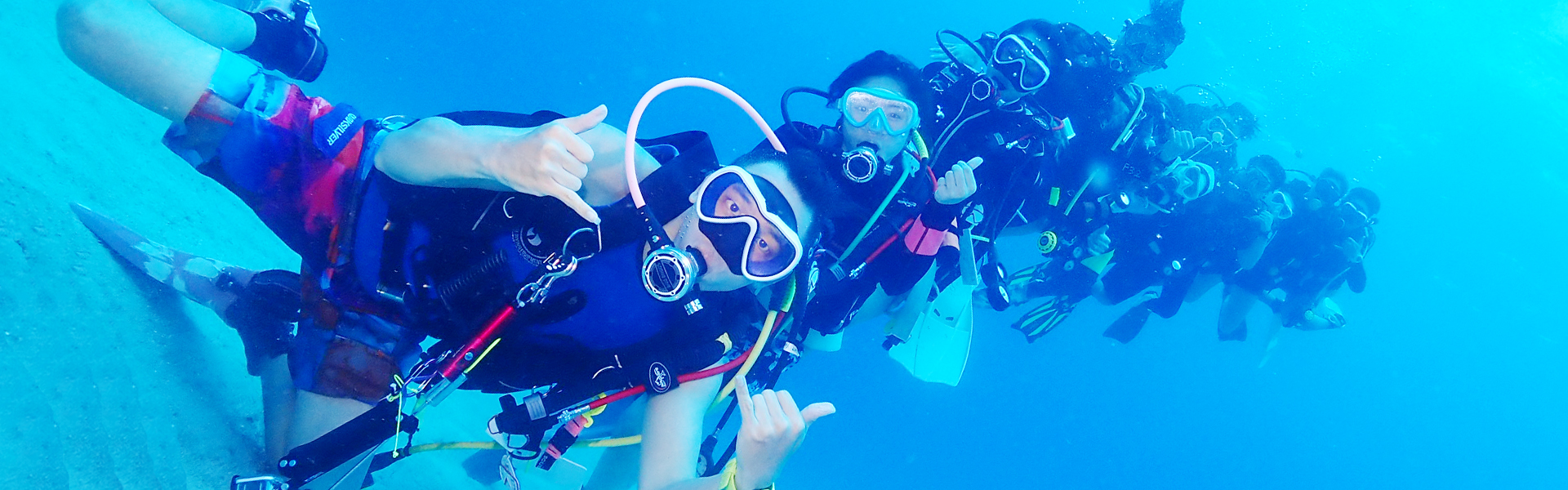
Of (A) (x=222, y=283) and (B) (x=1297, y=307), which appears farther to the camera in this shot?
(B) (x=1297, y=307)

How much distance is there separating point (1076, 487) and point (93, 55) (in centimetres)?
3298

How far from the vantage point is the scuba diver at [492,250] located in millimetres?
1999

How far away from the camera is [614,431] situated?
14.8ft

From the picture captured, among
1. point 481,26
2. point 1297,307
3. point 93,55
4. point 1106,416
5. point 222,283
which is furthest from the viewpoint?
point 1106,416

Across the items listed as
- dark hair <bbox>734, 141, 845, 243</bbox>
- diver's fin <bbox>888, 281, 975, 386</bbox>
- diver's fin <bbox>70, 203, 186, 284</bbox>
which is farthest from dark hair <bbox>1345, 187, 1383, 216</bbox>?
diver's fin <bbox>70, 203, 186, 284</bbox>

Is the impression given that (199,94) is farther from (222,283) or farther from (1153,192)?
(1153,192)

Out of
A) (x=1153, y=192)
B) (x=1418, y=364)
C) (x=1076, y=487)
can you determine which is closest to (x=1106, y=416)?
(x=1076, y=487)

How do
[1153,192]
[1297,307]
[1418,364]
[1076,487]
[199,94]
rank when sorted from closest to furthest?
[199,94], [1153,192], [1297,307], [1076,487], [1418,364]

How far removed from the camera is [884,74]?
12.8 ft

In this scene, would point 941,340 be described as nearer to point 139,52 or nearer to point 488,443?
point 488,443

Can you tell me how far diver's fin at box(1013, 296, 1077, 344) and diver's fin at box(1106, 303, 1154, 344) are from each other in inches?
57.6

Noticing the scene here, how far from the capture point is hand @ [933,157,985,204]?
3654 mm

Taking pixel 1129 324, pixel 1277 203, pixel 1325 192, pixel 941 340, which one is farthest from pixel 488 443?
pixel 1325 192

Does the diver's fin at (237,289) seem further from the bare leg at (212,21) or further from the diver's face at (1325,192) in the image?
the diver's face at (1325,192)
